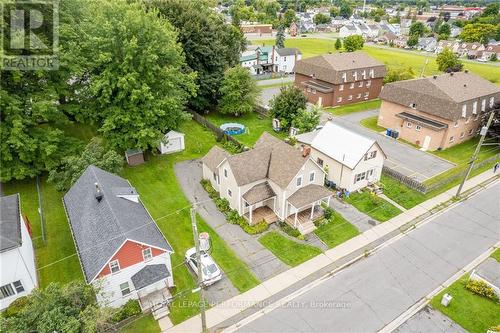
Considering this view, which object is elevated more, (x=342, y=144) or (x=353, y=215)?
(x=342, y=144)

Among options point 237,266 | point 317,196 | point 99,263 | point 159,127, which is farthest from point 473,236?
point 159,127

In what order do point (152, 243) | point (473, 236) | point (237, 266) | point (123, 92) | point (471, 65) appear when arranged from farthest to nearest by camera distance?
point (471, 65), point (123, 92), point (473, 236), point (237, 266), point (152, 243)

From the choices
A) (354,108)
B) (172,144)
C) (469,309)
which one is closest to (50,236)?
(172,144)

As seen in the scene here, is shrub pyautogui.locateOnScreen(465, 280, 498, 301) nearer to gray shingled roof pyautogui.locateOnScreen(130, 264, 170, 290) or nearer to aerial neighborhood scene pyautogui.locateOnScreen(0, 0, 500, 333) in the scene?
aerial neighborhood scene pyautogui.locateOnScreen(0, 0, 500, 333)

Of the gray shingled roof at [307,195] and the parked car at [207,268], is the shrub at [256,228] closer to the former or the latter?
the gray shingled roof at [307,195]

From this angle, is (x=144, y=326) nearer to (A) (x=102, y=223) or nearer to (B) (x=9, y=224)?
(A) (x=102, y=223)

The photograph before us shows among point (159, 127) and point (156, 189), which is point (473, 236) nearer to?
point (156, 189)
